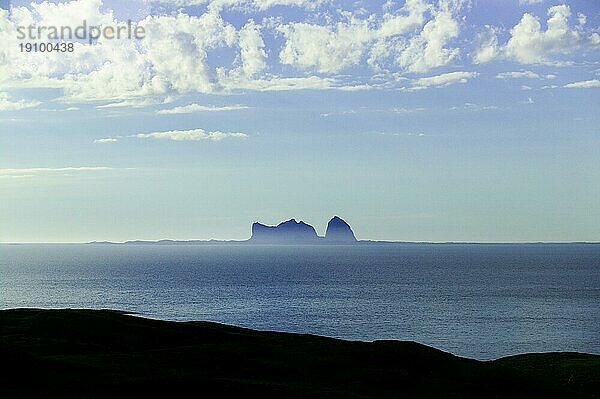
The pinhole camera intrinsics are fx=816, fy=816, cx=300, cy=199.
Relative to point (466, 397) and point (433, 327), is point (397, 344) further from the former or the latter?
point (433, 327)

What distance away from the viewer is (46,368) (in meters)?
45.3

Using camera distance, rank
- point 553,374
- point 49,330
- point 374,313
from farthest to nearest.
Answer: point 374,313 → point 553,374 → point 49,330

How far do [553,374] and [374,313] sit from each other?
10252 cm

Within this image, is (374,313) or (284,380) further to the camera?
(374,313)

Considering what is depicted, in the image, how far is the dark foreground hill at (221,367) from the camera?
4456 cm


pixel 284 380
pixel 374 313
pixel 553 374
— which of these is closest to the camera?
pixel 284 380

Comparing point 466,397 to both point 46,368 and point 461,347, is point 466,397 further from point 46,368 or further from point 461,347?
point 461,347

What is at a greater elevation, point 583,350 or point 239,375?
point 239,375

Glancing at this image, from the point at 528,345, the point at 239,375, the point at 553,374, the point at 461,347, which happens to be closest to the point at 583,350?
the point at 528,345

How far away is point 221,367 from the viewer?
171 feet

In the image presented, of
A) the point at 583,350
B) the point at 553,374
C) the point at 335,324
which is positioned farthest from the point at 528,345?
the point at 553,374

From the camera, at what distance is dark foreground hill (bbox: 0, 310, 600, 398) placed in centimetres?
4456

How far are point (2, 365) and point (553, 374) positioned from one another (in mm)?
46413

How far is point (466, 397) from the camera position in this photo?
51438mm
